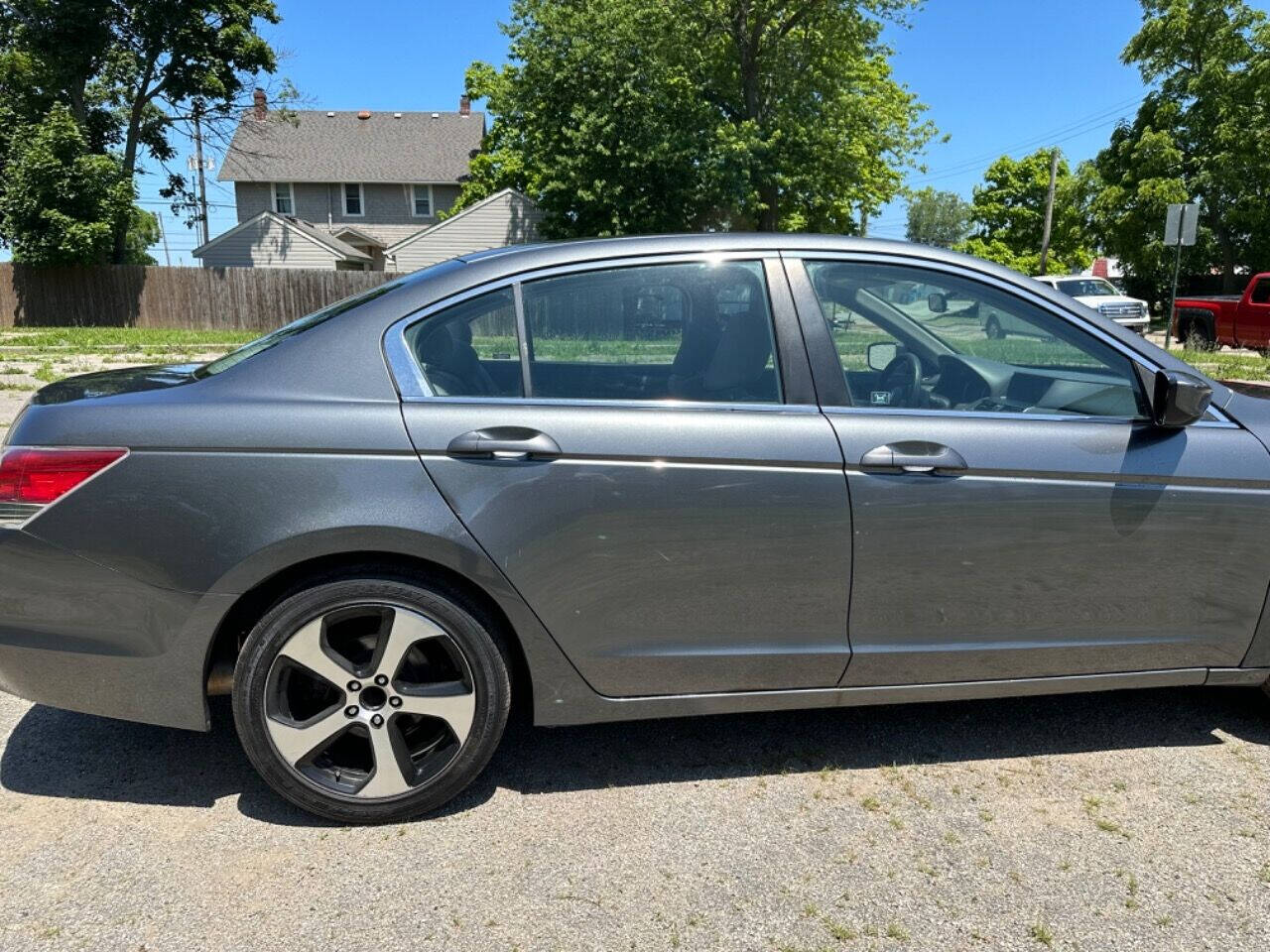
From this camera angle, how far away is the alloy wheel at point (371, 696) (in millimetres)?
2584

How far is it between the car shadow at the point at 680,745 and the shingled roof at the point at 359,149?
149 ft

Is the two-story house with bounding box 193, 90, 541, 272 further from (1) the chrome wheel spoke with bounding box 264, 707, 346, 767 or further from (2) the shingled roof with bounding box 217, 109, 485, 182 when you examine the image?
(1) the chrome wheel spoke with bounding box 264, 707, 346, 767

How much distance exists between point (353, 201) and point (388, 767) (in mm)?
47801

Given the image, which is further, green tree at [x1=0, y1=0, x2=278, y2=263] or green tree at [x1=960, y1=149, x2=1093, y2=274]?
green tree at [x1=960, y1=149, x2=1093, y2=274]

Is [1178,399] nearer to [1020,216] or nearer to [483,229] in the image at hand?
[483,229]

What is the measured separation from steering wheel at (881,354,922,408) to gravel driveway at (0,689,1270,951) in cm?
120

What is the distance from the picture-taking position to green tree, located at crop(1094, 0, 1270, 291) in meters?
32.0

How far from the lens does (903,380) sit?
3.00 m

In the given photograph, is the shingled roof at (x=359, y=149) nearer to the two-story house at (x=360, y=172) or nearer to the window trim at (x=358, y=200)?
the two-story house at (x=360, y=172)

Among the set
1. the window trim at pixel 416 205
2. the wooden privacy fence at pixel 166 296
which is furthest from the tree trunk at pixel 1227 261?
the window trim at pixel 416 205

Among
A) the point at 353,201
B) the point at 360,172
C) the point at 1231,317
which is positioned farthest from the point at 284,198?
the point at 1231,317

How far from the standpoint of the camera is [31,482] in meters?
2.50

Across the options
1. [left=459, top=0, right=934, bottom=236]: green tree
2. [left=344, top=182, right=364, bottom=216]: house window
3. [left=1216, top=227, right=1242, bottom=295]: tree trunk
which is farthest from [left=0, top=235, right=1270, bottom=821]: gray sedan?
[left=344, top=182, right=364, bottom=216]: house window

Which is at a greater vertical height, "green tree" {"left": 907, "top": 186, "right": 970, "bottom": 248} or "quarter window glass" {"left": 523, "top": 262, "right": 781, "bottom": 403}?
"green tree" {"left": 907, "top": 186, "right": 970, "bottom": 248}
